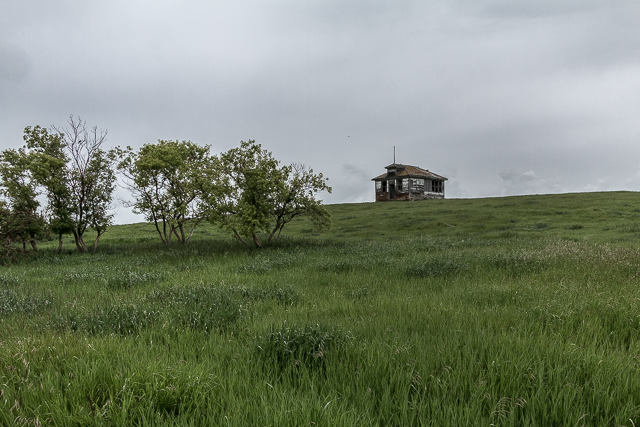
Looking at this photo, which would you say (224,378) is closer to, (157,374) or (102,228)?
(157,374)

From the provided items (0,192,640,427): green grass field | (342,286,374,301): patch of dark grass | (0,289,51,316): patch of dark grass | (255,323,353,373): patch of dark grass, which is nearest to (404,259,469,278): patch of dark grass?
(0,192,640,427): green grass field

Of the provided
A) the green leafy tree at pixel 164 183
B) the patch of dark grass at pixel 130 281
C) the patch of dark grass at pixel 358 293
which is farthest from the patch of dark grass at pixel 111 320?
the green leafy tree at pixel 164 183

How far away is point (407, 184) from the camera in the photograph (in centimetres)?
6462

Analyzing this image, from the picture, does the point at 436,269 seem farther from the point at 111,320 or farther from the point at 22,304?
the point at 22,304

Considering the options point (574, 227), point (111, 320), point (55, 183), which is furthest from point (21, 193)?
point (574, 227)

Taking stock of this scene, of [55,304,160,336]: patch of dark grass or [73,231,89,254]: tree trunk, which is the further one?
[73,231,89,254]: tree trunk

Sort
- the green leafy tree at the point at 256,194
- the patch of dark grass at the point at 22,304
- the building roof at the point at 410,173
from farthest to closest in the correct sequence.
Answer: the building roof at the point at 410,173 → the green leafy tree at the point at 256,194 → the patch of dark grass at the point at 22,304

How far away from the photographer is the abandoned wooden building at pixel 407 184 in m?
64.8

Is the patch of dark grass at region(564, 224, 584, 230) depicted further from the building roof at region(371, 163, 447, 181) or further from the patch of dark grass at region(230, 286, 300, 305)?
the building roof at region(371, 163, 447, 181)

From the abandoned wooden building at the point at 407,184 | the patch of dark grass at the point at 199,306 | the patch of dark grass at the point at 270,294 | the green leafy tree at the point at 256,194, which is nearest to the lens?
the patch of dark grass at the point at 199,306

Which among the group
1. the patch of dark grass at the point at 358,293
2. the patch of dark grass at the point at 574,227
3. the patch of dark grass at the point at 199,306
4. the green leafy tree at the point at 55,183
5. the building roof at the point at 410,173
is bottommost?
the patch of dark grass at the point at 358,293

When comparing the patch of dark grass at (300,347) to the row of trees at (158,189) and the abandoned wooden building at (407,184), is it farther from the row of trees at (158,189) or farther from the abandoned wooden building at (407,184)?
the abandoned wooden building at (407,184)

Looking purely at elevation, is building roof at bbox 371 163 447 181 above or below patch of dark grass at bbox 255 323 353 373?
above

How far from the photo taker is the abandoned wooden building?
64.8m
